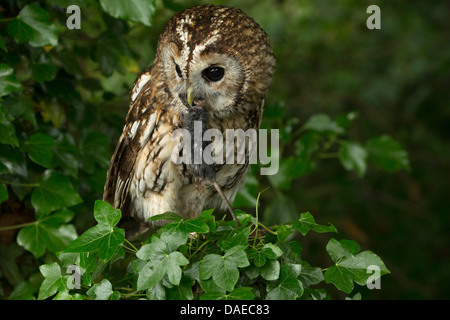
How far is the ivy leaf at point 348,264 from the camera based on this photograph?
948mm

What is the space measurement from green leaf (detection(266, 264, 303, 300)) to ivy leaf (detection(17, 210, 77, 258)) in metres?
0.70

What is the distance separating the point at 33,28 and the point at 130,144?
44cm

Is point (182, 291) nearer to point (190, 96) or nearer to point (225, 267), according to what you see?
point (225, 267)

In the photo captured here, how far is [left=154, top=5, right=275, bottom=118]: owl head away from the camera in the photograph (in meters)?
1.22

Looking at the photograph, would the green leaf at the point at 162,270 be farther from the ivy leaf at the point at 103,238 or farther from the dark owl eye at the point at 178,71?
the dark owl eye at the point at 178,71

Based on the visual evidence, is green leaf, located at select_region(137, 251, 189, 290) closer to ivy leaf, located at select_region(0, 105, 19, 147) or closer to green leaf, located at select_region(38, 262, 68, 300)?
green leaf, located at select_region(38, 262, 68, 300)

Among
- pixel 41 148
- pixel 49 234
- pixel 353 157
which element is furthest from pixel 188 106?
pixel 353 157

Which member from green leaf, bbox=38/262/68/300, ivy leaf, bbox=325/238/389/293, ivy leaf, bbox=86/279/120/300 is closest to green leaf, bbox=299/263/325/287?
ivy leaf, bbox=325/238/389/293

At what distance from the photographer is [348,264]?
965mm

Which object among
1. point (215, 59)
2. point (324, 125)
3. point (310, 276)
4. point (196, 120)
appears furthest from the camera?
point (324, 125)

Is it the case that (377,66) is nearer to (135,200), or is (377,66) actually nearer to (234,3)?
(234,3)

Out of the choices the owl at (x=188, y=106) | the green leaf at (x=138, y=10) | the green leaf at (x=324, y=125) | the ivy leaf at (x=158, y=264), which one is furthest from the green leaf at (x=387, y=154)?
the ivy leaf at (x=158, y=264)

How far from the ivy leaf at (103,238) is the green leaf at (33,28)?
0.59 m

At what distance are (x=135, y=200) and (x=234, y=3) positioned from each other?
5.05ft
